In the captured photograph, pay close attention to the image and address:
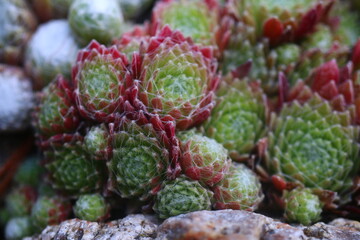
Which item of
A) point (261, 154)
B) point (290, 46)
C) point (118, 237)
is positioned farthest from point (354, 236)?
point (290, 46)

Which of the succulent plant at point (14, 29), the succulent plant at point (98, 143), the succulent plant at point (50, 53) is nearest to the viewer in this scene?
the succulent plant at point (98, 143)

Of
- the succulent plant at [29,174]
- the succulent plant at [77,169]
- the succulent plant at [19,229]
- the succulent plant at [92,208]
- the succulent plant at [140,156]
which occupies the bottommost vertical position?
the succulent plant at [19,229]

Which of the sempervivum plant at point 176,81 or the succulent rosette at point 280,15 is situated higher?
the succulent rosette at point 280,15

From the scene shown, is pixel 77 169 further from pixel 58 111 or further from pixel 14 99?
pixel 14 99

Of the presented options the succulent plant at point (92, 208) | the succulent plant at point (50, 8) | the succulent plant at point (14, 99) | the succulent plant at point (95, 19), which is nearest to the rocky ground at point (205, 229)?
the succulent plant at point (92, 208)

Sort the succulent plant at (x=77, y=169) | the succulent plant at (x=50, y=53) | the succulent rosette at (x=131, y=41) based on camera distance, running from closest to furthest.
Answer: the succulent plant at (x=77, y=169), the succulent rosette at (x=131, y=41), the succulent plant at (x=50, y=53)

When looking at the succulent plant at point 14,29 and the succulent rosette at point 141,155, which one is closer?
the succulent rosette at point 141,155

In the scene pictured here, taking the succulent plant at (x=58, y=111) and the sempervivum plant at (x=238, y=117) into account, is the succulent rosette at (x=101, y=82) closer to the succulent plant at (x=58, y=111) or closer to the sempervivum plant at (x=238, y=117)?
the succulent plant at (x=58, y=111)

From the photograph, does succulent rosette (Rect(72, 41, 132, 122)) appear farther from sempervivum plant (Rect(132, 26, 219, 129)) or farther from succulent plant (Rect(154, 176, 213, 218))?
succulent plant (Rect(154, 176, 213, 218))
